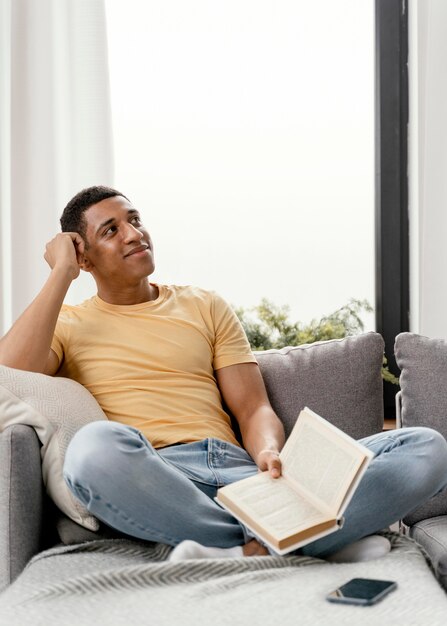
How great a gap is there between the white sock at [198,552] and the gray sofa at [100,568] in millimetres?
70

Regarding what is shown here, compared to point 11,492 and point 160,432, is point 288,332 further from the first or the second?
point 11,492

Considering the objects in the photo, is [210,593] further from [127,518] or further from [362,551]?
[362,551]

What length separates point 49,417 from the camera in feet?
5.74

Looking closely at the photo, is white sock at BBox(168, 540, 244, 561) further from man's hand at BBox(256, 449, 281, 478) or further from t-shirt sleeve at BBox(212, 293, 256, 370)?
t-shirt sleeve at BBox(212, 293, 256, 370)

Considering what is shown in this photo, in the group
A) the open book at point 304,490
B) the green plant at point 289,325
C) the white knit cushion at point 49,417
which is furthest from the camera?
the green plant at point 289,325

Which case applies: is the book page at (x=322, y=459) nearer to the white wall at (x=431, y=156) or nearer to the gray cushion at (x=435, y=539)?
the gray cushion at (x=435, y=539)

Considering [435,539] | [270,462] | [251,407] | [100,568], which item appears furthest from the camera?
[251,407]

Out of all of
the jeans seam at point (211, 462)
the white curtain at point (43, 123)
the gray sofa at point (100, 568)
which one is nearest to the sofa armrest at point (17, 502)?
the gray sofa at point (100, 568)

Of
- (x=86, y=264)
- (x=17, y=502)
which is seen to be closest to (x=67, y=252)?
(x=86, y=264)

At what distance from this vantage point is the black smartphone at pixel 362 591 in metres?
1.31

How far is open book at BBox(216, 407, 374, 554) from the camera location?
1473 millimetres

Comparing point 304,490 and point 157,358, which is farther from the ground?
point 157,358

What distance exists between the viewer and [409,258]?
310cm

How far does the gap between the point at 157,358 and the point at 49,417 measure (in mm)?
434
